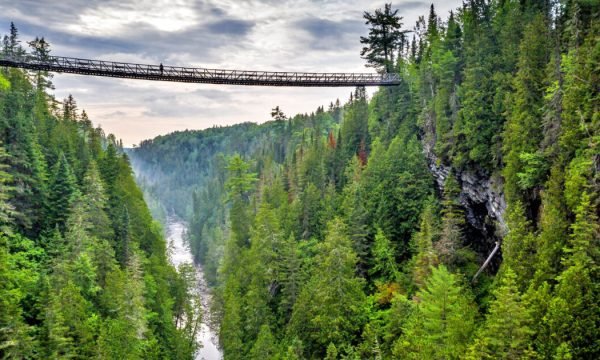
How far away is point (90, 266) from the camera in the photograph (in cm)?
4034

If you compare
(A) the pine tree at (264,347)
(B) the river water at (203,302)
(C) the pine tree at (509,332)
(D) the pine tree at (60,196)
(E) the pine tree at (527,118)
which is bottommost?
(B) the river water at (203,302)

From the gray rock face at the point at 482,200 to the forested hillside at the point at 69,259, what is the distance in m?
29.2

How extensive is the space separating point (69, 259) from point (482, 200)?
35.1 metres

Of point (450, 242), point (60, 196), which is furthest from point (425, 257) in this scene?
point (60, 196)

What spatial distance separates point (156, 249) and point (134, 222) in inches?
223

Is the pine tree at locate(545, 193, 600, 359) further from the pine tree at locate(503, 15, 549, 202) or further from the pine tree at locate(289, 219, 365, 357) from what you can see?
the pine tree at locate(289, 219, 365, 357)

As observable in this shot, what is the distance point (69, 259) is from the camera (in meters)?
40.8

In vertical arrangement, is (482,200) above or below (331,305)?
above

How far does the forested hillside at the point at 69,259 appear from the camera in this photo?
32250 millimetres

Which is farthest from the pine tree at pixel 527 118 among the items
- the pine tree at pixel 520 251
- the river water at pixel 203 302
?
the river water at pixel 203 302

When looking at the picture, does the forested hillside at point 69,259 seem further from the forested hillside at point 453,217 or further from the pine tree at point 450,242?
the pine tree at point 450,242

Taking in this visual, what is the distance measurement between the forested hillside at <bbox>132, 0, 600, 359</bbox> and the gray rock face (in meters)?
0.18

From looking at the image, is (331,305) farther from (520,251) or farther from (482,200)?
(520,251)

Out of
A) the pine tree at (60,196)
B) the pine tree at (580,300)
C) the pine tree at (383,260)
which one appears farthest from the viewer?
the pine tree at (60,196)
